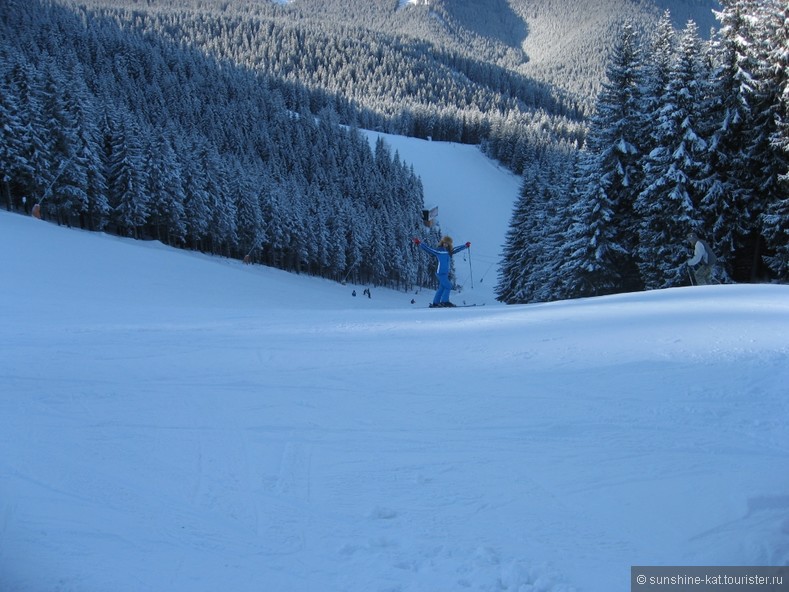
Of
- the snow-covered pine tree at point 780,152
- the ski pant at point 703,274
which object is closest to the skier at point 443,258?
the ski pant at point 703,274

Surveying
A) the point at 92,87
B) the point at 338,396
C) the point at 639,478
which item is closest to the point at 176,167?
the point at 338,396

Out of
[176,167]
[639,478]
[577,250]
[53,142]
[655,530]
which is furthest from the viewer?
[176,167]

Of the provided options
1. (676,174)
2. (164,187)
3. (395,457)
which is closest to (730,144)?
(676,174)

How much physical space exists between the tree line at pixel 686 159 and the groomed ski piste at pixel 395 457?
40.8 feet

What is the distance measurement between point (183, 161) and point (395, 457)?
5041 cm

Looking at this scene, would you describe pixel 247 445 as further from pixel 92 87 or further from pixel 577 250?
pixel 92 87

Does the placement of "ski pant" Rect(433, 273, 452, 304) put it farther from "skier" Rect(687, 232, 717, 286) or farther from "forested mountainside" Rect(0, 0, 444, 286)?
"forested mountainside" Rect(0, 0, 444, 286)

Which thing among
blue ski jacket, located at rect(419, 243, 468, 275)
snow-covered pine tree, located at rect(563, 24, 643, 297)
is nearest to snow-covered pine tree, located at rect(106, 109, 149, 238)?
snow-covered pine tree, located at rect(563, 24, 643, 297)

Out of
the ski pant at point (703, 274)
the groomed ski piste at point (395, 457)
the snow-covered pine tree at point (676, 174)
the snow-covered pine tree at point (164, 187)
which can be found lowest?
the snow-covered pine tree at point (164, 187)

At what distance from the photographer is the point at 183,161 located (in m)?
49.1

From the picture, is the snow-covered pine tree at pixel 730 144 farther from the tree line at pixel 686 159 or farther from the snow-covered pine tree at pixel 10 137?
the snow-covered pine tree at pixel 10 137

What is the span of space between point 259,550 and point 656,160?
72.2 ft

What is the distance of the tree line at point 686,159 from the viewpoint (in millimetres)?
19234

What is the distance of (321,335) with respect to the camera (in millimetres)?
9555
